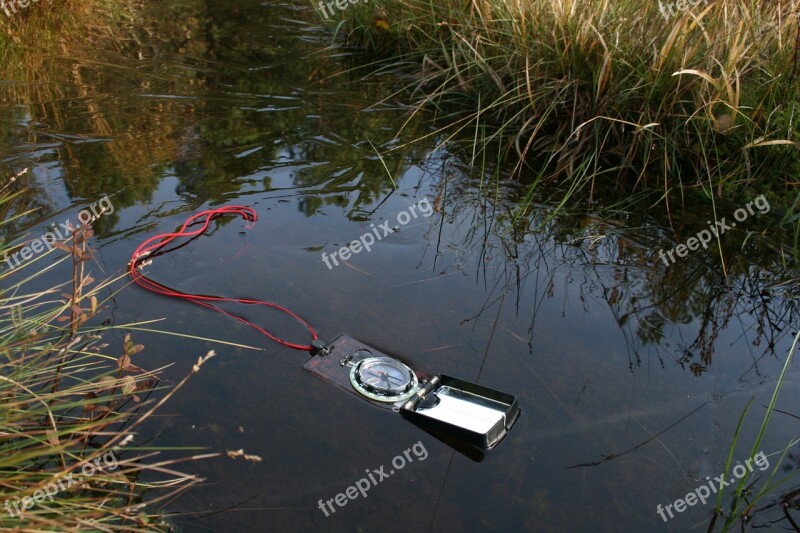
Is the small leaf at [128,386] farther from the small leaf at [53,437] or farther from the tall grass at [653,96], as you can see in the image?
the tall grass at [653,96]

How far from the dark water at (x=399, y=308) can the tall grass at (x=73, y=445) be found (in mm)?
142

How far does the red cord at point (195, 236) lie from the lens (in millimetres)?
2998

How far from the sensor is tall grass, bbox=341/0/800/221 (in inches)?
155

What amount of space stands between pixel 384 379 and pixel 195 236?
5.07ft

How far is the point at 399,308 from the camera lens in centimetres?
317

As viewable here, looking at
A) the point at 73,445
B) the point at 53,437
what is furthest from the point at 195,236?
the point at 53,437

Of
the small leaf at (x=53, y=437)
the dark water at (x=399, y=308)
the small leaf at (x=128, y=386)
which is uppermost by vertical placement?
the small leaf at (x=53, y=437)

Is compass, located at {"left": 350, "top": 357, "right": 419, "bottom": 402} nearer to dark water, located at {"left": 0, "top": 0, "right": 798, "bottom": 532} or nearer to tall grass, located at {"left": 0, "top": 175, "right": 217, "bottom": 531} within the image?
dark water, located at {"left": 0, "top": 0, "right": 798, "bottom": 532}

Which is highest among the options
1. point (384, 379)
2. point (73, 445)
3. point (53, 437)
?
point (53, 437)

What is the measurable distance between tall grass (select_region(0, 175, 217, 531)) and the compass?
0.73 meters

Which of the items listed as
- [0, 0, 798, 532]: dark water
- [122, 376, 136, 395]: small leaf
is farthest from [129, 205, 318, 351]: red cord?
[122, 376, 136, 395]: small leaf

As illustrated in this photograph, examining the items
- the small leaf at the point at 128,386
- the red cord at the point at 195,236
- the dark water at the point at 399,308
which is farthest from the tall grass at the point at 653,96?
the small leaf at the point at 128,386

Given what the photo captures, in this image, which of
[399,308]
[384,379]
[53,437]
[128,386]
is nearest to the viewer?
[53,437]

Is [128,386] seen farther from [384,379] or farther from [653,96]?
[653,96]
